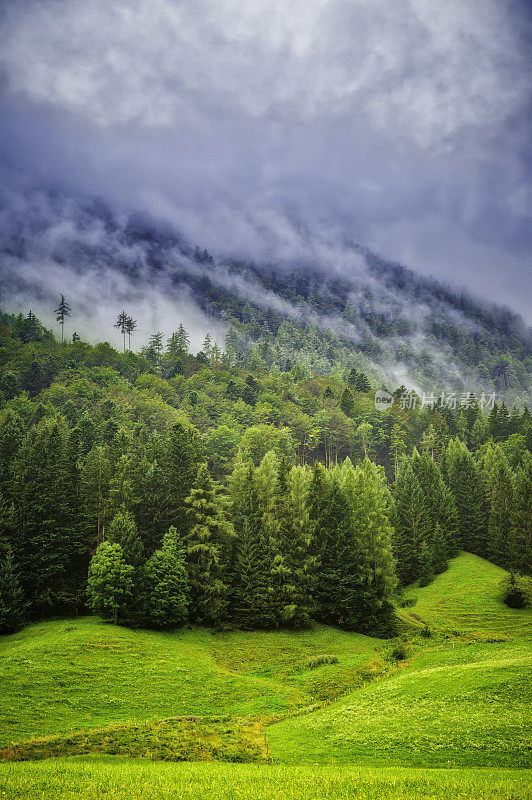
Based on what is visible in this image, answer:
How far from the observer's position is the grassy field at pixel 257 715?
1680 cm

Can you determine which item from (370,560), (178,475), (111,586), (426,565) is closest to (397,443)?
(426,565)

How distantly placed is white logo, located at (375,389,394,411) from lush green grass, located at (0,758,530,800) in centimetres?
16224

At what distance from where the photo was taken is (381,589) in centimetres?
6312

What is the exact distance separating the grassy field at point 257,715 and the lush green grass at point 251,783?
9 cm

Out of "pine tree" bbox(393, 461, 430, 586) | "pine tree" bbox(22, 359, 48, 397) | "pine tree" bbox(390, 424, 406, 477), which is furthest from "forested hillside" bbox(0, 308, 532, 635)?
"pine tree" bbox(22, 359, 48, 397)

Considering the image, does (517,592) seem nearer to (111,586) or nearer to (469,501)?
(469,501)

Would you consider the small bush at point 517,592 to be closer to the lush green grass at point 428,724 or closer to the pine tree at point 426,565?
the pine tree at point 426,565

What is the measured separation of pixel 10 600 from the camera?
4875 cm

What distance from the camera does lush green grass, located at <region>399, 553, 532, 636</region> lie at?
192 ft

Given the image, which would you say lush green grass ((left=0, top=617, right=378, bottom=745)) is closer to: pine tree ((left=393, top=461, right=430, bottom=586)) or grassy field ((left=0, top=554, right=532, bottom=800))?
grassy field ((left=0, top=554, right=532, bottom=800))

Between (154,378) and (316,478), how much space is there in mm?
126244

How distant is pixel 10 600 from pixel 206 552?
22.8m

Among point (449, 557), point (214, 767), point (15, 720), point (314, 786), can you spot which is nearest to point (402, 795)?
point (314, 786)

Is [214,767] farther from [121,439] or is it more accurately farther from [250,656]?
[121,439]
